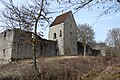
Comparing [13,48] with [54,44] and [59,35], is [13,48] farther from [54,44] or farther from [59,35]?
[59,35]

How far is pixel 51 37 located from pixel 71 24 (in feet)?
19.4

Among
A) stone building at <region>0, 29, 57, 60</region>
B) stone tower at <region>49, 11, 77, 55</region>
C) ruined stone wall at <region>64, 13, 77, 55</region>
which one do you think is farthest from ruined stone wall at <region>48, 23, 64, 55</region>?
stone building at <region>0, 29, 57, 60</region>

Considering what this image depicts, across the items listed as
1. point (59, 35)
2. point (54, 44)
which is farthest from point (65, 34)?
point (54, 44)

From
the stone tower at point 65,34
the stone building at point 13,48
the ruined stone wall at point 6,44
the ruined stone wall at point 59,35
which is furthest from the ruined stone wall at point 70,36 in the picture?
the ruined stone wall at point 6,44

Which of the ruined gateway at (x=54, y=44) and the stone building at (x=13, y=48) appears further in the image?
the ruined gateway at (x=54, y=44)

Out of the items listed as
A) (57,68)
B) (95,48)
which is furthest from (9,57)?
(95,48)

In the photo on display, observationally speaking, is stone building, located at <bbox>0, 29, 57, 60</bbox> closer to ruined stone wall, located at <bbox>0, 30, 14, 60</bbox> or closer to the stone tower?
ruined stone wall, located at <bbox>0, 30, 14, 60</bbox>

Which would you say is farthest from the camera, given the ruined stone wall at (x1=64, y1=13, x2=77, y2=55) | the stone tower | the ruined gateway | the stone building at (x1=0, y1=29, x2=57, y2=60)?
the ruined stone wall at (x1=64, y1=13, x2=77, y2=55)

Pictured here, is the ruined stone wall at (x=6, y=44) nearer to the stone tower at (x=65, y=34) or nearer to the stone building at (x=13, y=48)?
the stone building at (x=13, y=48)

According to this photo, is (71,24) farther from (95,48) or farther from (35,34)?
(35,34)

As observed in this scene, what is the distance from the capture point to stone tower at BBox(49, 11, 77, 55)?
45475 mm

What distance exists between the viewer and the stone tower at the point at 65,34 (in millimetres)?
45475

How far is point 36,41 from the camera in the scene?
9352 mm

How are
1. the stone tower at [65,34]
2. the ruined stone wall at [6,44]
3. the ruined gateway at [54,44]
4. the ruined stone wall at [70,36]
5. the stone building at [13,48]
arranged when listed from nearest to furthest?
the stone building at [13,48], the ruined gateway at [54,44], the ruined stone wall at [6,44], the stone tower at [65,34], the ruined stone wall at [70,36]
